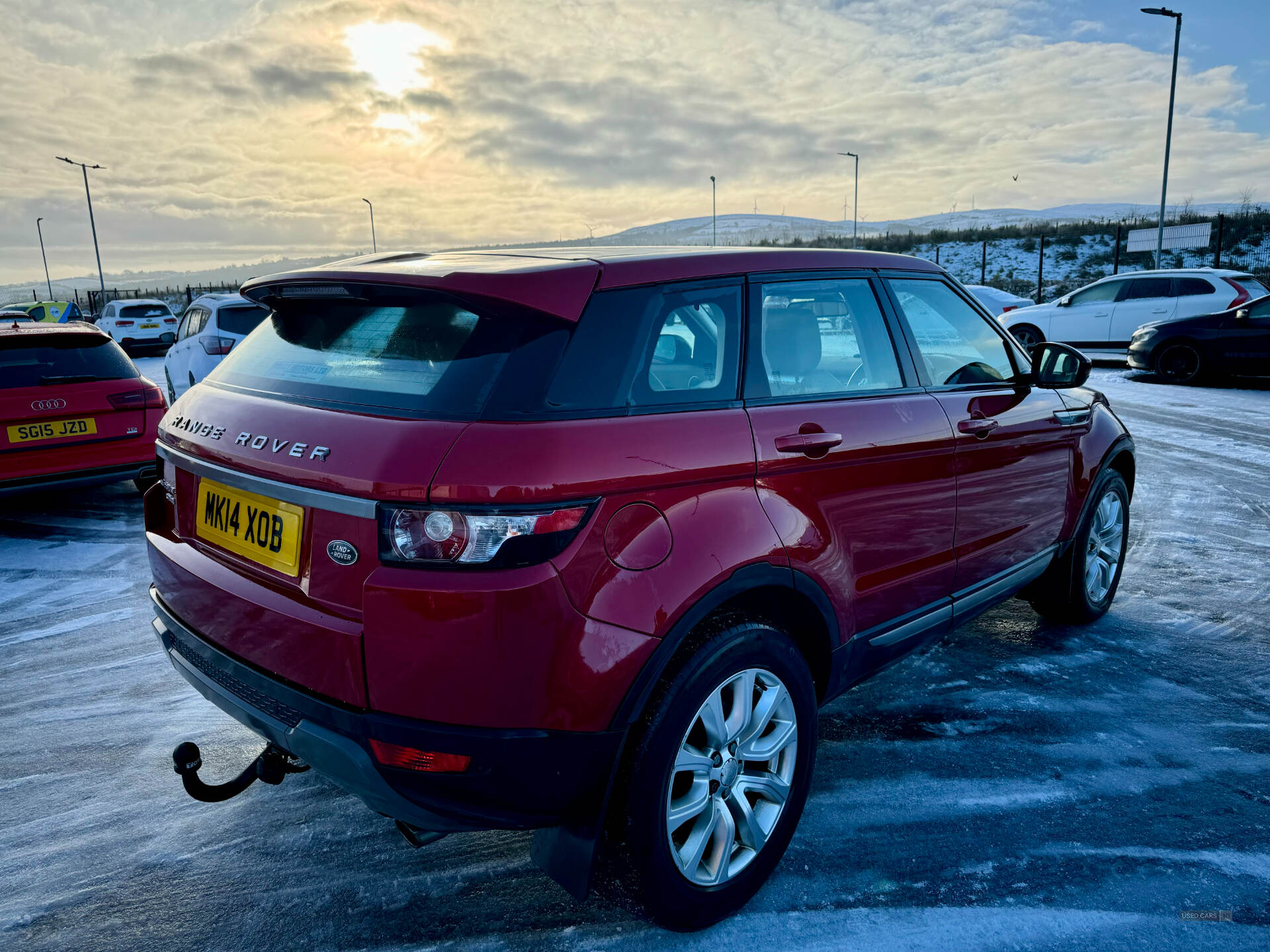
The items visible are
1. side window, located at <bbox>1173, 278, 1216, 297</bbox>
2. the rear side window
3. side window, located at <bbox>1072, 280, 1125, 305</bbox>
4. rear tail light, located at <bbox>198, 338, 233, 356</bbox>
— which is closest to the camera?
rear tail light, located at <bbox>198, 338, 233, 356</bbox>

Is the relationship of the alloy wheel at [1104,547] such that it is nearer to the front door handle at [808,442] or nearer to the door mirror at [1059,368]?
the door mirror at [1059,368]

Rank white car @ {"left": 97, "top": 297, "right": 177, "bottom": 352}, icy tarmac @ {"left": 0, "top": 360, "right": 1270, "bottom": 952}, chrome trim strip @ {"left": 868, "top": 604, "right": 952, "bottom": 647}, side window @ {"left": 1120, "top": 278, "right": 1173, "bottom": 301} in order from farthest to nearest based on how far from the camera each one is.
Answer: white car @ {"left": 97, "top": 297, "right": 177, "bottom": 352} < side window @ {"left": 1120, "top": 278, "right": 1173, "bottom": 301} < chrome trim strip @ {"left": 868, "top": 604, "right": 952, "bottom": 647} < icy tarmac @ {"left": 0, "top": 360, "right": 1270, "bottom": 952}

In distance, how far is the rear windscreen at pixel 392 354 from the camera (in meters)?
2.07

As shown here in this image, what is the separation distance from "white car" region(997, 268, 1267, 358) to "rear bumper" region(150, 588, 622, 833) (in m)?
15.3

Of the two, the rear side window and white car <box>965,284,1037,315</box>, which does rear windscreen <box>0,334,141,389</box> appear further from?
white car <box>965,284,1037,315</box>

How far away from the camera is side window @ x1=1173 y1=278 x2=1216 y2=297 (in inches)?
598

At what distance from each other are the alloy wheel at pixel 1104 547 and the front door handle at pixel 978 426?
53.1 inches

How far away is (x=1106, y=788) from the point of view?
3020 mm

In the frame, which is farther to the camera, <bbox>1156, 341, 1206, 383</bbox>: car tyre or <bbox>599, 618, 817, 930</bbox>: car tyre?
<bbox>1156, 341, 1206, 383</bbox>: car tyre

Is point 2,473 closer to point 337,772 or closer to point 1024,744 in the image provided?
point 337,772

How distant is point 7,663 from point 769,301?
4039 mm

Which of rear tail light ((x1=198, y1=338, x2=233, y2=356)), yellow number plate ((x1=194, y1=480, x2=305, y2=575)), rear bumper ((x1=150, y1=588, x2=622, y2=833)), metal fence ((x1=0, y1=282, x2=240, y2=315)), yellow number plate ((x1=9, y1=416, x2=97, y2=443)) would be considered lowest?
rear bumper ((x1=150, y1=588, x2=622, y2=833))

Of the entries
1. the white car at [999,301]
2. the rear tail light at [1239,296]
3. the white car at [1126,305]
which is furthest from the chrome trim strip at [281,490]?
the white car at [999,301]

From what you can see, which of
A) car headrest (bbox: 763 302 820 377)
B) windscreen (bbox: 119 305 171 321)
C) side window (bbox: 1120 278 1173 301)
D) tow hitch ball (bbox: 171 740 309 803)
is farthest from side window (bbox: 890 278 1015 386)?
windscreen (bbox: 119 305 171 321)
